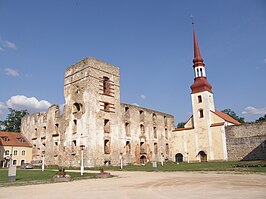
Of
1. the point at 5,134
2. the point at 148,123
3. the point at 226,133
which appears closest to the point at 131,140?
the point at 148,123

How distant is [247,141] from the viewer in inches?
1394

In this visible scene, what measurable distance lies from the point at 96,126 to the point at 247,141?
20998 millimetres

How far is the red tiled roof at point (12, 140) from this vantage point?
4157cm

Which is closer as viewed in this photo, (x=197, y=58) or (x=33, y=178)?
(x=33, y=178)

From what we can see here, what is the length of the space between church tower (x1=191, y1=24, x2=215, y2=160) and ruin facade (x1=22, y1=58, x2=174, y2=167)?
649 cm

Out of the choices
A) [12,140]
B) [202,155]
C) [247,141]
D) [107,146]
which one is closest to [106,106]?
[107,146]

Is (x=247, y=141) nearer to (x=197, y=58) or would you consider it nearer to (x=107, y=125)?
(x=197, y=58)

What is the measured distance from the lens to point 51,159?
118ft

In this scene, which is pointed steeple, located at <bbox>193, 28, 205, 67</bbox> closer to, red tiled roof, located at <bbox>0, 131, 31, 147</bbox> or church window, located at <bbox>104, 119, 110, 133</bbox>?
church window, located at <bbox>104, 119, 110, 133</bbox>

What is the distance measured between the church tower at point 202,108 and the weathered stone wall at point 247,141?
3.01m

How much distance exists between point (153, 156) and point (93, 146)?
41.6 feet

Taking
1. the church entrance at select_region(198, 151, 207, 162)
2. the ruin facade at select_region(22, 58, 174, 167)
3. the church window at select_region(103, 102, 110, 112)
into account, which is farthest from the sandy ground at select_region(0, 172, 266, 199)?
the church entrance at select_region(198, 151, 207, 162)

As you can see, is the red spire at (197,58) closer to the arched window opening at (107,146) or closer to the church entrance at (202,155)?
the church entrance at (202,155)

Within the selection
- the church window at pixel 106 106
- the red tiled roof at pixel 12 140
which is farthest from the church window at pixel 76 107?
the red tiled roof at pixel 12 140
